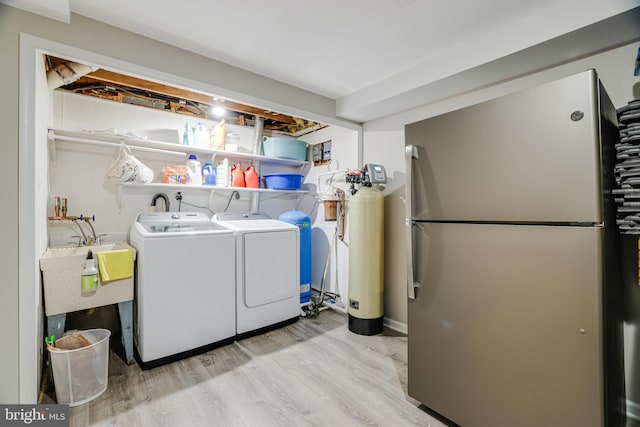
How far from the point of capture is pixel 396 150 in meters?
2.89

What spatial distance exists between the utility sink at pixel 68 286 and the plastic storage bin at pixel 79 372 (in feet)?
0.74

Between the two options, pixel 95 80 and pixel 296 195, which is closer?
pixel 95 80

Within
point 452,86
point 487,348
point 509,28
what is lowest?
point 487,348

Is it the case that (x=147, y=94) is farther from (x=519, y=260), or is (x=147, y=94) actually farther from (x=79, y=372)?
(x=519, y=260)

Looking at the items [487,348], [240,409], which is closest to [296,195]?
[240,409]

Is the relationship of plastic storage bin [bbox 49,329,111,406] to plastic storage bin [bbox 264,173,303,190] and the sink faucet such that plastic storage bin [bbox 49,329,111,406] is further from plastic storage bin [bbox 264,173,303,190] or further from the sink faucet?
plastic storage bin [bbox 264,173,303,190]

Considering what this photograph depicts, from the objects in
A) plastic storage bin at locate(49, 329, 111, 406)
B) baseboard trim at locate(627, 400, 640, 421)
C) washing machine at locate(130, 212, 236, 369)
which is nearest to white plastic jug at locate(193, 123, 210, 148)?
washing machine at locate(130, 212, 236, 369)

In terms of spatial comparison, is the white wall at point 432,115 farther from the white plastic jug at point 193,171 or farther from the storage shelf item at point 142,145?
the white plastic jug at point 193,171

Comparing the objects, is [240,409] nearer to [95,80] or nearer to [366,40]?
[366,40]

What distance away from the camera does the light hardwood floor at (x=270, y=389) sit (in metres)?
1.65

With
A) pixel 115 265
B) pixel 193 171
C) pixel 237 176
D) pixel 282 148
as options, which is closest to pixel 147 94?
pixel 193 171

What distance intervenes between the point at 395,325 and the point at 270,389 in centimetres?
149

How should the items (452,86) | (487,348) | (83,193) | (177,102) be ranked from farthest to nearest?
(177,102) < (83,193) < (452,86) < (487,348)

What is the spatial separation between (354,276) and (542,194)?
1.85m
